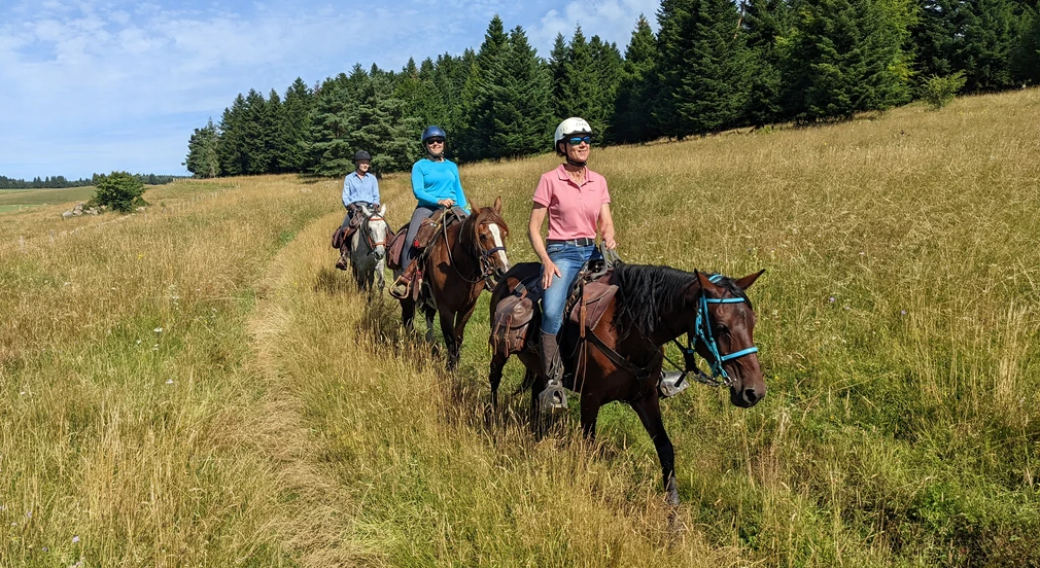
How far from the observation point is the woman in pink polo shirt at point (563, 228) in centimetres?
387

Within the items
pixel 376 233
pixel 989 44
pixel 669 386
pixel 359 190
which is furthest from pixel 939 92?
pixel 669 386

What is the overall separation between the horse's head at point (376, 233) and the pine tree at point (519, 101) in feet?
131

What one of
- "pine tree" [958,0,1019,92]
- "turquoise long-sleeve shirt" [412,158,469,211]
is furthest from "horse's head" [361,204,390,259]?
"pine tree" [958,0,1019,92]

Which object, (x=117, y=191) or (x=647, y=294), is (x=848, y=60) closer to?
(x=647, y=294)

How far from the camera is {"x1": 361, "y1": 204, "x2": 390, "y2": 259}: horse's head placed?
891 cm

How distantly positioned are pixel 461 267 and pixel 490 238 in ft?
2.82

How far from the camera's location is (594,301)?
3.83 metres

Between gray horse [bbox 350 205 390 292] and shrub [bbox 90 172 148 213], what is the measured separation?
39.6 metres

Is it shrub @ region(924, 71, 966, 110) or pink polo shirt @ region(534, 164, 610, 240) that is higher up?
shrub @ region(924, 71, 966, 110)

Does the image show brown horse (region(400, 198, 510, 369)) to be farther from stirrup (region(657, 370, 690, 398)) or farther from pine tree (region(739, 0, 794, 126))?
pine tree (region(739, 0, 794, 126))

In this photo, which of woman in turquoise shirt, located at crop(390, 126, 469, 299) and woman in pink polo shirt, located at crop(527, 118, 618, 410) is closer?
woman in pink polo shirt, located at crop(527, 118, 618, 410)

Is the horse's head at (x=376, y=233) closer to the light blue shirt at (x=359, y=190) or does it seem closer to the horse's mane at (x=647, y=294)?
the light blue shirt at (x=359, y=190)

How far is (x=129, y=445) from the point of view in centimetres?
356

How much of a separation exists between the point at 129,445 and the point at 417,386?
91.0 inches
